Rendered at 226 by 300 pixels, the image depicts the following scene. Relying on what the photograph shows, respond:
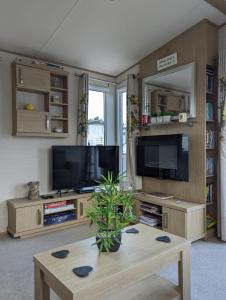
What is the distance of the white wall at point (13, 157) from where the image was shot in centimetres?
328

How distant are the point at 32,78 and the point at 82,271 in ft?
8.73

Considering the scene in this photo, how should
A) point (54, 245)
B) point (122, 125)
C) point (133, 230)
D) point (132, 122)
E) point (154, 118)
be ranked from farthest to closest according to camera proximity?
1. point (122, 125)
2. point (132, 122)
3. point (154, 118)
4. point (54, 245)
5. point (133, 230)

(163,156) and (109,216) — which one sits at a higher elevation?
(163,156)

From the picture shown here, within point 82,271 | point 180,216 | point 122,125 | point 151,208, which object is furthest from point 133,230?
point 122,125

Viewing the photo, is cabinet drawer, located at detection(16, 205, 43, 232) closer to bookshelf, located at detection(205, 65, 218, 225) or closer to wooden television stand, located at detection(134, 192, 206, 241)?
wooden television stand, located at detection(134, 192, 206, 241)

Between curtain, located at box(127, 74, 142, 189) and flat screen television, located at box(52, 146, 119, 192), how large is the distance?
0.24 m

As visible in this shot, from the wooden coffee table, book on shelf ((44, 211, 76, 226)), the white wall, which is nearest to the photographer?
the wooden coffee table

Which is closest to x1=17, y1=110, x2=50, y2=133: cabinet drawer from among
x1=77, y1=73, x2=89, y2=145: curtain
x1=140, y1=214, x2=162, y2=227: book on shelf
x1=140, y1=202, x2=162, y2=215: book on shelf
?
x1=77, y1=73, x2=89, y2=145: curtain

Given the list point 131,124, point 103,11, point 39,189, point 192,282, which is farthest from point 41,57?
point 192,282

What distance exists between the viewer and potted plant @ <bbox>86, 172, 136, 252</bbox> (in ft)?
5.56

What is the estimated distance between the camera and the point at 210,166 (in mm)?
3238

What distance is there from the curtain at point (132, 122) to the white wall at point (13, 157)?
1235 millimetres

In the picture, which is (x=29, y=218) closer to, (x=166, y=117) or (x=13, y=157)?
(x=13, y=157)

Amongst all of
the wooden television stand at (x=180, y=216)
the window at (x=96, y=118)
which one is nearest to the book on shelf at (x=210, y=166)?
the wooden television stand at (x=180, y=216)
